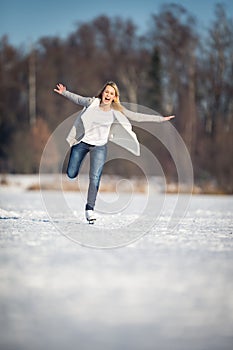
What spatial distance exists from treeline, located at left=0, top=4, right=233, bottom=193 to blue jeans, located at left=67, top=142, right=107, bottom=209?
58.9ft

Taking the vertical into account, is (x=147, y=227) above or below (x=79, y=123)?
below

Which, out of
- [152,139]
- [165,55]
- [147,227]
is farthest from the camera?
[165,55]

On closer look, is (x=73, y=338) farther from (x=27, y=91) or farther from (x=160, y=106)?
(x=27, y=91)

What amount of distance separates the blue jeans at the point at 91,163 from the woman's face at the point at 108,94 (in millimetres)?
532

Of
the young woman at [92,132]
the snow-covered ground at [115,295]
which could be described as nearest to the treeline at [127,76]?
the young woman at [92,132]

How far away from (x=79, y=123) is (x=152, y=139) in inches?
836

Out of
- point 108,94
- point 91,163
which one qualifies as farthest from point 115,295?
point 108,94

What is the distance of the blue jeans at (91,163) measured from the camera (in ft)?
→ 19.8

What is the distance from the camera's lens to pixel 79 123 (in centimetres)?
606

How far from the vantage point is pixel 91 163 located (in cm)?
603

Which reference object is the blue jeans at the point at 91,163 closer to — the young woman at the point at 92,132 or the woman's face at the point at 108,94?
the young woman at the point at 92,132

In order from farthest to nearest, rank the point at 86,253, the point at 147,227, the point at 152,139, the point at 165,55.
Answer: the point at 165,55, the point at 152,139, the point at 147,227, the point at 86,253

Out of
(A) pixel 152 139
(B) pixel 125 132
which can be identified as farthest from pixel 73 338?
(A) pixel 152 139

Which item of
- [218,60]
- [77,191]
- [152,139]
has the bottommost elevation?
[77,191]
